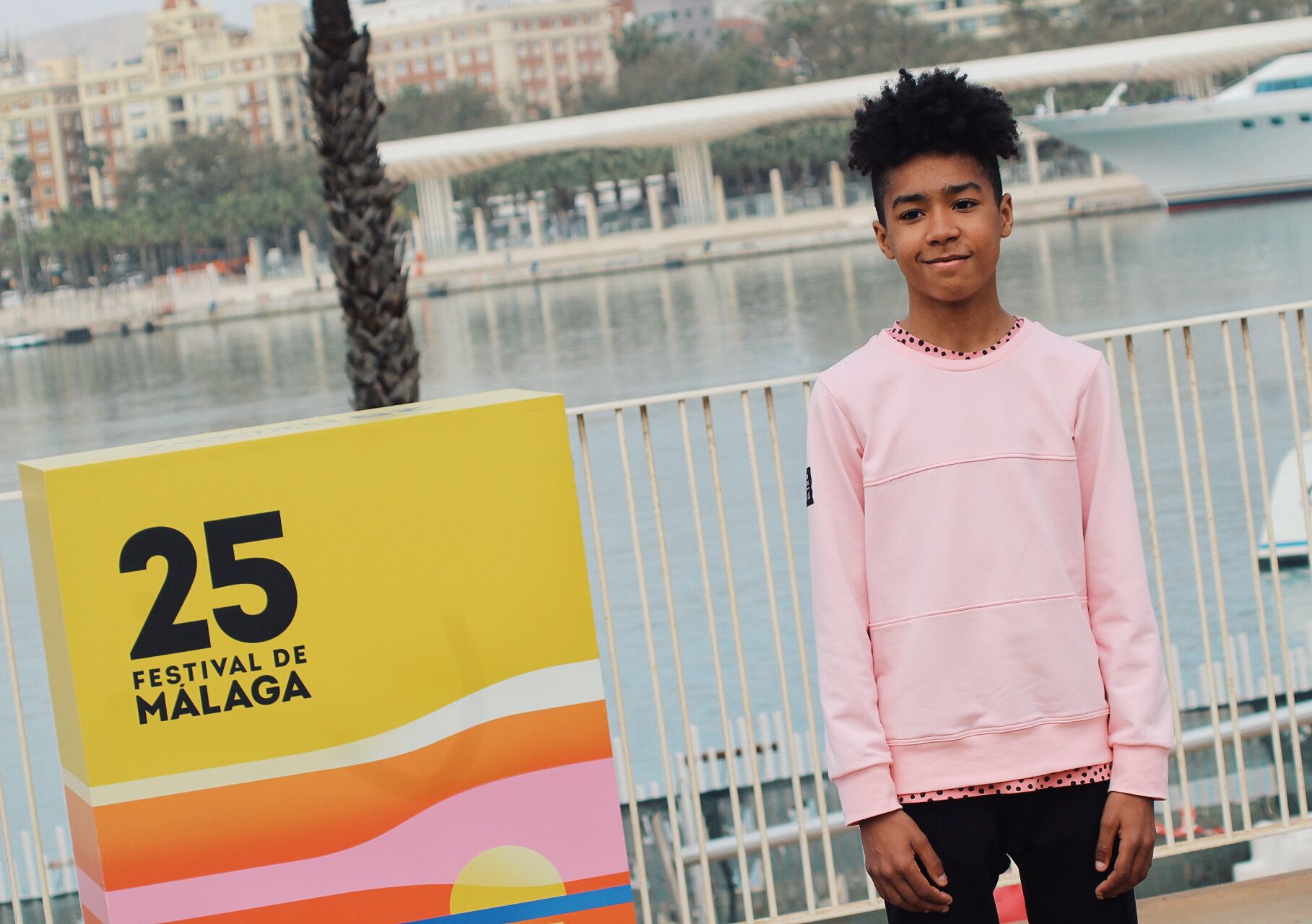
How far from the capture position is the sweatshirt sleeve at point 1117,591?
150cm

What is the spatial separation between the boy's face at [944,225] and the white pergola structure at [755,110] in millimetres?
44474

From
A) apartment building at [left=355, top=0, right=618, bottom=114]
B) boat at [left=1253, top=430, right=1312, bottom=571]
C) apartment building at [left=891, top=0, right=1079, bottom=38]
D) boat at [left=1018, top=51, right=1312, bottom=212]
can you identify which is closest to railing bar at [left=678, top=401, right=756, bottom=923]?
boat at [left=1253, top=430, right=1312, bottom=571]

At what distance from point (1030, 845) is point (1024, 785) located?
A: 0.08 m

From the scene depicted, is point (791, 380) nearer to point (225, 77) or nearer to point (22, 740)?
point (22, 740)

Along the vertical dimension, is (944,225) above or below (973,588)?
above

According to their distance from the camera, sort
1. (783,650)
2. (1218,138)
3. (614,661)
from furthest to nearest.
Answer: (1218,138)
(783,650)
(614,661)

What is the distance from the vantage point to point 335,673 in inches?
78.7

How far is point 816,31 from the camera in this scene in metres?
74.9

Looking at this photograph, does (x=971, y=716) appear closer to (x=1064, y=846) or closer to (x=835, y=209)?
(x=1064, y=846)

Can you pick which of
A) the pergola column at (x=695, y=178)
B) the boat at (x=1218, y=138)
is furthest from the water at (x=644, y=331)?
the pergola column at (x=695, y=178)

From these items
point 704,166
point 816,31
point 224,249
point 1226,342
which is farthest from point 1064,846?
point 816,31

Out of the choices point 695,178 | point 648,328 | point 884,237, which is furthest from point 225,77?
point 884,237

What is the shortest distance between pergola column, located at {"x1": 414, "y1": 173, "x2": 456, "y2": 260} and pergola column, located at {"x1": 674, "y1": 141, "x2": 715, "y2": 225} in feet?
23.7

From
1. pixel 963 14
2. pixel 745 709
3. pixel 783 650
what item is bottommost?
pixel 783 650
